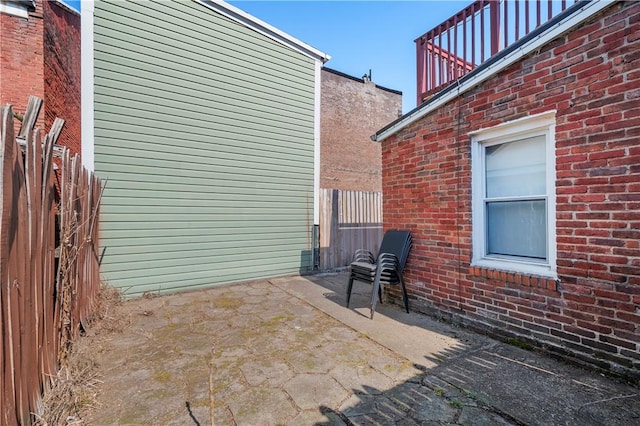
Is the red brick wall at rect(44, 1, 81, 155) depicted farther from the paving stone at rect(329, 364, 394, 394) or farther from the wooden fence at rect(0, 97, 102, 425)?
the paving stone at rect(329, 364, 394, 394)

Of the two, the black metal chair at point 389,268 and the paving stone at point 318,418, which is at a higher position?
the black metal chair at point 389,268

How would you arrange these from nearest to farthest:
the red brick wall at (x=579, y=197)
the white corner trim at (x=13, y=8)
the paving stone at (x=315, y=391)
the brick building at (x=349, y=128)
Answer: the paving stone at (x=315, y=391) → the red brick wall at (x=579, y=197) → the white corner trim at (x=13, y=8) → the brick building at (x=349, y=128)

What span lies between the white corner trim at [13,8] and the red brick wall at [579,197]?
6682 millimetres

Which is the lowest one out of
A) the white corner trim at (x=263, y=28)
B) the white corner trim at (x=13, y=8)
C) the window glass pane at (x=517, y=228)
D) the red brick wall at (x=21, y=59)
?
the window glass pane at (x=517, y=228)

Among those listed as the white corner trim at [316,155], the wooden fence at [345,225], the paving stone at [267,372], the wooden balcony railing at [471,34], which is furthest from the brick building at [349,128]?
the paving stone at [267,372]

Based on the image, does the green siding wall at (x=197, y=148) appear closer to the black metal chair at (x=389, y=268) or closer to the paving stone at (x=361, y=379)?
the black metal chair at (x=389, y=268)

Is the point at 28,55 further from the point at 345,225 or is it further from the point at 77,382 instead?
the point at 345,225

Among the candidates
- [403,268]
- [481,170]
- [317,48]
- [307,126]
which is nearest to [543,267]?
[481,170]

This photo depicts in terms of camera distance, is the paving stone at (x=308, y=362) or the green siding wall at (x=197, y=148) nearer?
the paving stone at (x=308, y=362)

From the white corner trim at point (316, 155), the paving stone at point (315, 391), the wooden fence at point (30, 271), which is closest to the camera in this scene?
the wooden fence at point (30, 271)

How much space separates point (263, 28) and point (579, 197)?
19.6 feet

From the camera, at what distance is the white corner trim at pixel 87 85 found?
4359mm

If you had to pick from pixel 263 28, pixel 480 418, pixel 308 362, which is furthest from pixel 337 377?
pixel 263 28

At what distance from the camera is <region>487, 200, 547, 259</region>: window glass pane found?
112 inches
